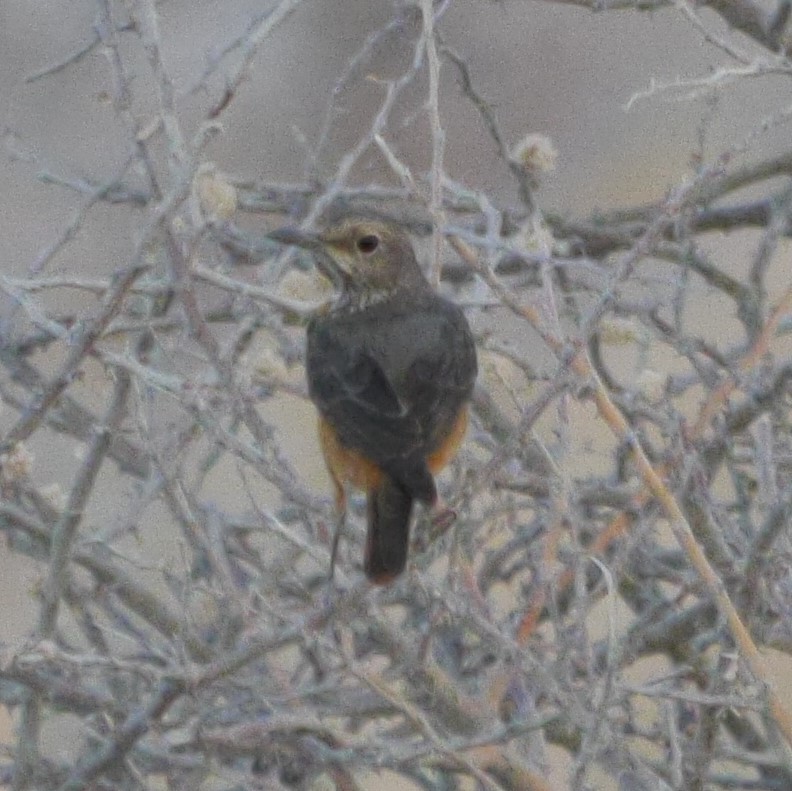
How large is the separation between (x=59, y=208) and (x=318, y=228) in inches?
286

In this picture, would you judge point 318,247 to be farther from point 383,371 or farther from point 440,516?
point 440,516

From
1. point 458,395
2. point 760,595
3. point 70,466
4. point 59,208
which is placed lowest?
point 760,595

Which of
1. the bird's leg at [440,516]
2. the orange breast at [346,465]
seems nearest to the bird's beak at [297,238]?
the orange breast at [346,465]

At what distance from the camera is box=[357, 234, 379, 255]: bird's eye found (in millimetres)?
4375

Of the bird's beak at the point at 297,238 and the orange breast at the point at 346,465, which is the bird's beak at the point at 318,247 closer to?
the bird's beak at the point at 297,238

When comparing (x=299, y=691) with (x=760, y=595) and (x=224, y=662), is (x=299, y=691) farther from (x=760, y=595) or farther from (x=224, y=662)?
(x=760, y=595)

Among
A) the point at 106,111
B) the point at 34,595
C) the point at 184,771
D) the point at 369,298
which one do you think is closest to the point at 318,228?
the point at 369,298

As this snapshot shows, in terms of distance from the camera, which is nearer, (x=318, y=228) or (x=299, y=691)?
(x=299, y=691)

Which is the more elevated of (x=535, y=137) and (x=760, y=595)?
(x=535, y=137)

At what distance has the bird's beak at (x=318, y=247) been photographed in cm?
405

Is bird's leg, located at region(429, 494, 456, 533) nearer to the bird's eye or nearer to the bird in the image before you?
the bird

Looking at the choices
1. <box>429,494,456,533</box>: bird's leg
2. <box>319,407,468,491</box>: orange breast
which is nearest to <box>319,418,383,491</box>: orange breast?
<box>319,407,468,491</box>: orange breast

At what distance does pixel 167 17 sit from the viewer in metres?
11.8

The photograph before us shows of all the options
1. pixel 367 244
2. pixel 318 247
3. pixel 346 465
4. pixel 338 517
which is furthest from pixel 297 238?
pixel 338 517
